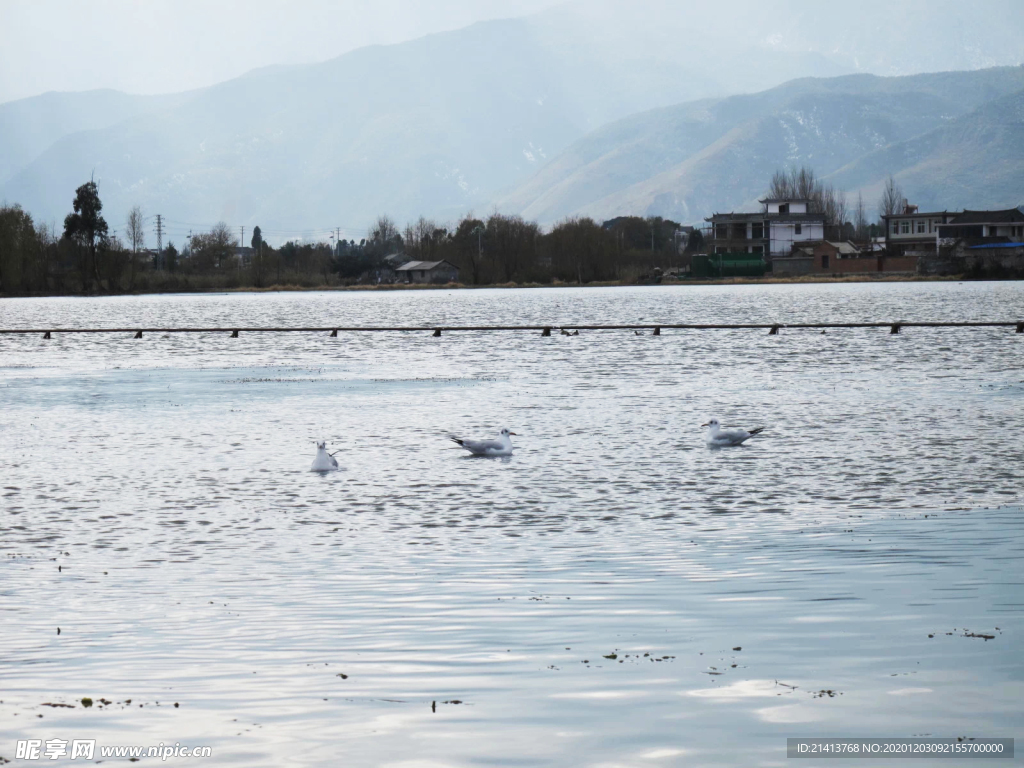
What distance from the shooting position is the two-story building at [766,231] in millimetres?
178875

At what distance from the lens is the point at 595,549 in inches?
525

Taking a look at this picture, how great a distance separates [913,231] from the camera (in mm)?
183750

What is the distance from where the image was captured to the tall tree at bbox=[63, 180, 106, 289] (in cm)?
15012

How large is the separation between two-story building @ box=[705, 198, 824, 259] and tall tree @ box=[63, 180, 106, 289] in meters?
81.5

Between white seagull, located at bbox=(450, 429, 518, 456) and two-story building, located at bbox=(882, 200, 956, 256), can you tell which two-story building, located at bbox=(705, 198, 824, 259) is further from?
white seagull, located at bbox=(450, 429, 518, 456)

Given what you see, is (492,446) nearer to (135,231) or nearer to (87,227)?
(87,227)

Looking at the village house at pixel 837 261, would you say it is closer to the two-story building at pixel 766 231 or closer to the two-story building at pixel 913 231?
the two-story building at pixel 766 231

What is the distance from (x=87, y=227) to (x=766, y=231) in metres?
89.7

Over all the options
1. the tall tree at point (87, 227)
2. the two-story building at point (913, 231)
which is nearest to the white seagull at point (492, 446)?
the tall tree at point (87, 227)

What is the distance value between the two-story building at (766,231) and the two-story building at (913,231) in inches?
400

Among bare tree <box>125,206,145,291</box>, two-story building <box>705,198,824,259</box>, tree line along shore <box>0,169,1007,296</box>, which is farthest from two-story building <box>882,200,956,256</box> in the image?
bare tree <box>125,206,145,291</box>

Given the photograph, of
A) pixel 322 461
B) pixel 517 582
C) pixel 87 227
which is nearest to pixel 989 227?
pixel 87 227

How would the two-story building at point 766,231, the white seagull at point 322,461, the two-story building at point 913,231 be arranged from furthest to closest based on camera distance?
the two-story building at point 766,231 < the two-story building at point 913,231 < the white seagull at point 322,461

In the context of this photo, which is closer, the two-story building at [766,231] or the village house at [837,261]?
the village house at [837,261]
